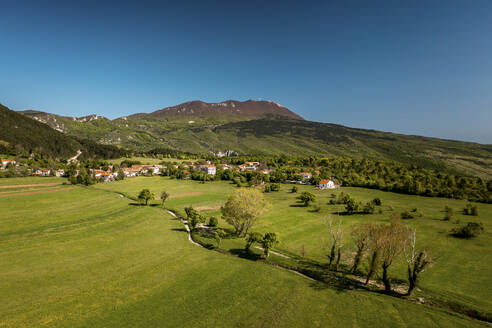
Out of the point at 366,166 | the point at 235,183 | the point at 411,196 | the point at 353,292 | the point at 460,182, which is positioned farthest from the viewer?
the point at 366,166

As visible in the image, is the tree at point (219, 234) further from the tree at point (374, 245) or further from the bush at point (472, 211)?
the bush at point (472, 211)

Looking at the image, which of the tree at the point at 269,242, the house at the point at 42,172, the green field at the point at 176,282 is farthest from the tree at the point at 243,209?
the house at the point at 42,172

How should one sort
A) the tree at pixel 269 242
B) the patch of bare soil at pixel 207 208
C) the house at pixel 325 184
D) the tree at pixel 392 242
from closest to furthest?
the tree at pixel 392 242
the tree at pixel 269 242
the patch of bare soil at pixel 207 208
the house at pixel 325 184

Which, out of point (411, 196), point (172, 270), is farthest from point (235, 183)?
point (172, 270)

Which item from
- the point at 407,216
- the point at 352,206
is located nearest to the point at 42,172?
the point at 352,206

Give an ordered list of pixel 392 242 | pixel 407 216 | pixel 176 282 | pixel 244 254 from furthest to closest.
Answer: pixel 407 216
pixel 244 254
pixel 176 282
pixel 392 242

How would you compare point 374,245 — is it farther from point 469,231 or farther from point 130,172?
point 130,172

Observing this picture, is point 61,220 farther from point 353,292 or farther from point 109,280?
point 353,292

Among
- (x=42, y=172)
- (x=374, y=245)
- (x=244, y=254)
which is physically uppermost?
(x=42, y=172)

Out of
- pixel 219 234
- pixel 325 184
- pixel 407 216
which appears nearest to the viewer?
pixel 219 234
